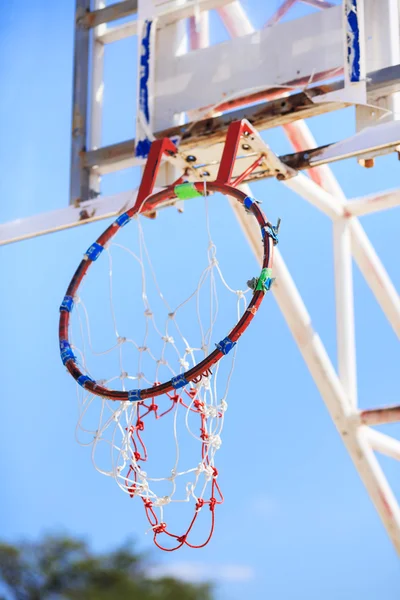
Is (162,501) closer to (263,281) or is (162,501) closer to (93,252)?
(263,281)

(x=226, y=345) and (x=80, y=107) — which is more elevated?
(x=80, y=107)

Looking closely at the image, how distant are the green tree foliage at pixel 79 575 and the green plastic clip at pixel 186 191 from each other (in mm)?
11018

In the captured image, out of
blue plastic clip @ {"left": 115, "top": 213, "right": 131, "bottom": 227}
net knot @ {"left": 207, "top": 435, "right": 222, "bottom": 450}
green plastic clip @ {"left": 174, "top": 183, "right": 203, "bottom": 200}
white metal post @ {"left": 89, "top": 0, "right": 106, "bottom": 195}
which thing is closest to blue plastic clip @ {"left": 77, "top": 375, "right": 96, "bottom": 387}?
net knot @ {"left": 207, "top": 435, "right": 222, "bottom": 450}

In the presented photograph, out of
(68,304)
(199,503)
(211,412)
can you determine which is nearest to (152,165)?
(68,304)

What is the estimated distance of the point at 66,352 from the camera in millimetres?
3787

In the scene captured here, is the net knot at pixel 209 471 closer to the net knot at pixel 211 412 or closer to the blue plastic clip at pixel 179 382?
the net knot at pixel 211 412

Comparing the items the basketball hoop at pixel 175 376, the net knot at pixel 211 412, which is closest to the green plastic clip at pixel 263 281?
the basketball hoop at pixel 175 376

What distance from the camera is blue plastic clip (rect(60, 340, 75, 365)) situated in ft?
12.4

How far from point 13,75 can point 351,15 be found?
8472 millimetres

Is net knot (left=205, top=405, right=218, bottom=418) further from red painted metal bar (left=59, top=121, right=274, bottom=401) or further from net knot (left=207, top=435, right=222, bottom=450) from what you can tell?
red painted metal bar (left=59, top=121, right=274, bottom=401)

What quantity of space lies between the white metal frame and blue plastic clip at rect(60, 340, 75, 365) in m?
0.63

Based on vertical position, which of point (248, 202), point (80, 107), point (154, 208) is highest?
point (80, 107)

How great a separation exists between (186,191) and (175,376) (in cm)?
78

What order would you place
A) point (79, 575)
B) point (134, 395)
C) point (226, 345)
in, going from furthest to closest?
point (79, 575) → point (134, 395) → point (226, 345)
